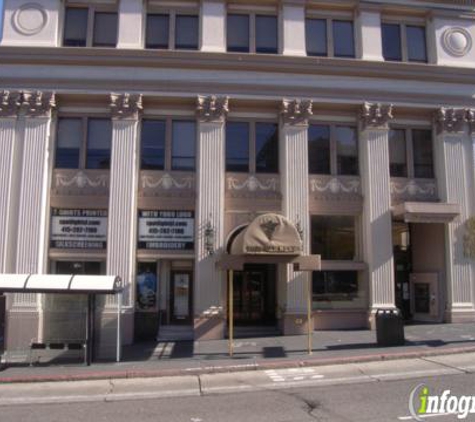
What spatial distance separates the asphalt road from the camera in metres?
9.09

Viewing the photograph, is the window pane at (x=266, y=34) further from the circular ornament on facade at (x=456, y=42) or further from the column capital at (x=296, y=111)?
the circular ornament on facade at (x=456, y=42)

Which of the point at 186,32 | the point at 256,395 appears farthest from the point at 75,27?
the point at 256,395

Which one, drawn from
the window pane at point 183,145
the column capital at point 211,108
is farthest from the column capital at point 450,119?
the window pane at point 183,145

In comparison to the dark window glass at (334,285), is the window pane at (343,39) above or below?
above

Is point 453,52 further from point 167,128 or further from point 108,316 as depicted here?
point 108,316

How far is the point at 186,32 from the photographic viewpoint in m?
21.4

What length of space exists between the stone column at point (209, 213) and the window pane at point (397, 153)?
6.77 m

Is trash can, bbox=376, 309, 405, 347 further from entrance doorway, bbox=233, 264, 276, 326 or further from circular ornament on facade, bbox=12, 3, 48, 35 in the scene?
circular ornament on facade, bbox=12, 3, 48, 35

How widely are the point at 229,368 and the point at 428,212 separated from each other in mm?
10548

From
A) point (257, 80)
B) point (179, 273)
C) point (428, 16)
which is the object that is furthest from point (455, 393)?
point (428, 16)

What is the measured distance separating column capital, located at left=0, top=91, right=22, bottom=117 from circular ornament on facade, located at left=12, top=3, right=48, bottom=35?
247 cm

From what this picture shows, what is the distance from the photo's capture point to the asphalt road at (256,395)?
29.8 feet

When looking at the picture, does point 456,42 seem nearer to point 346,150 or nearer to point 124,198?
point 346,150

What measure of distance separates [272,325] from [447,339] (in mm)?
6508
